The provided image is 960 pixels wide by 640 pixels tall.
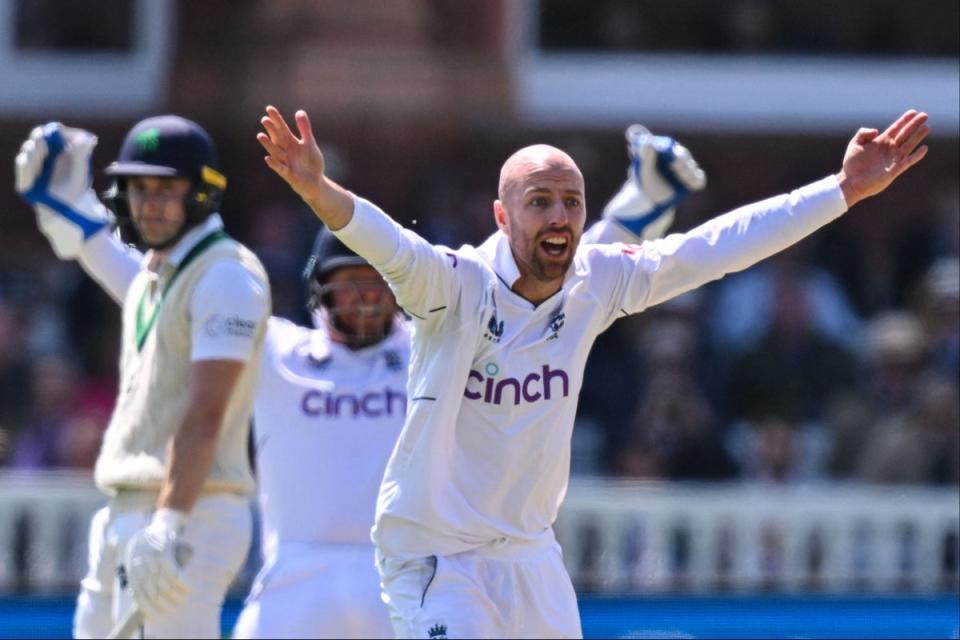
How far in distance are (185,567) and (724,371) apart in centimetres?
497

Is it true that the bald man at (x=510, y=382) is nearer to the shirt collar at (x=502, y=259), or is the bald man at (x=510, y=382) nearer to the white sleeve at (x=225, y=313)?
the shirt collar at (x=502, y=259)

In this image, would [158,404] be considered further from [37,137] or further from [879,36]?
[879,36]

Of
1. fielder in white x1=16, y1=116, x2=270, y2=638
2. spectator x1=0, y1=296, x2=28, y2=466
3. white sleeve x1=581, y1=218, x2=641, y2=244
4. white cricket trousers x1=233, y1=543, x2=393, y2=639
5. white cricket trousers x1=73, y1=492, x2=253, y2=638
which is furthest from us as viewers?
spectator x1=0, y1=296, x2=28, y2=466

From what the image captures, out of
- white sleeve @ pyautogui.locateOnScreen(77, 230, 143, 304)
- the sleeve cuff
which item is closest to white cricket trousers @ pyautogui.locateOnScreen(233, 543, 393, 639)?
white sleeve @ pyautogui.locateOnScreen(77, 230, 143, 304)

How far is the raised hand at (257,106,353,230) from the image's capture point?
4.99 m

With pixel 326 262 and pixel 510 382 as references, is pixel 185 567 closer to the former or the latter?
pixel 326 262

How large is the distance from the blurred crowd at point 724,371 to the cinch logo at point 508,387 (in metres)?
4.58

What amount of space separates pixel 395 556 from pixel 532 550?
1.14 ft

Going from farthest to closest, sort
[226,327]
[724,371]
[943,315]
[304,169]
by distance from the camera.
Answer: [943,315] < [724,371] < [226,327] < [304,169]

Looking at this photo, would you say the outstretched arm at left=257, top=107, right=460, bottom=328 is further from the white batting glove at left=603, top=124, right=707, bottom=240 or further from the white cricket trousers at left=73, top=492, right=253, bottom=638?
the white batting glove at left=603, top=124, right=707, bottom=240

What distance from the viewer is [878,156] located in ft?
18.0

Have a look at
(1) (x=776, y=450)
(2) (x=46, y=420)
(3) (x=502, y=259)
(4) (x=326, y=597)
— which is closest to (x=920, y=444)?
(1) (x=776, y=450)

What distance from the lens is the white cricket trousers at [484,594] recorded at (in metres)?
5.25

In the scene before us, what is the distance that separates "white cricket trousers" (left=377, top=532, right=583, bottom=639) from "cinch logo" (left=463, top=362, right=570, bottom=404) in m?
0.37
